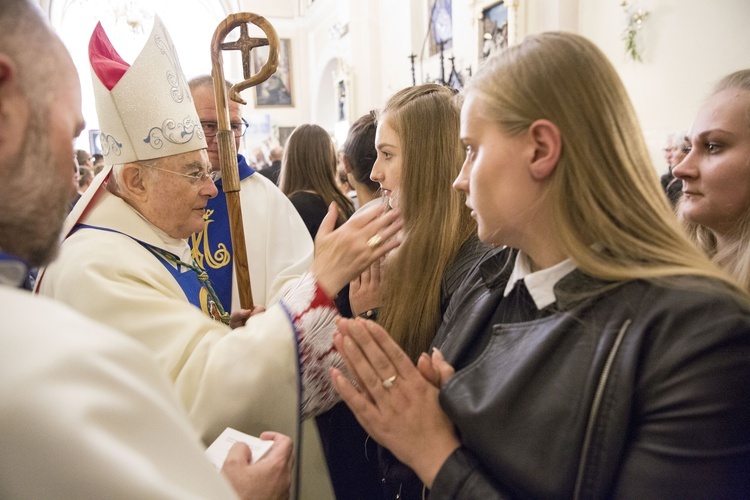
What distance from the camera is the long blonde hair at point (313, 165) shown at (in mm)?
3576

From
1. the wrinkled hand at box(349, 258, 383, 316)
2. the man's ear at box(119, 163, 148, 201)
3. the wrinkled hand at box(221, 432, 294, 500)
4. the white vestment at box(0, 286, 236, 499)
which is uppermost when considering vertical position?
the man's ear at box(119, 163, 148, 201)

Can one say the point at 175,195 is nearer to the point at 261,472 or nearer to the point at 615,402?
the point at 261,472

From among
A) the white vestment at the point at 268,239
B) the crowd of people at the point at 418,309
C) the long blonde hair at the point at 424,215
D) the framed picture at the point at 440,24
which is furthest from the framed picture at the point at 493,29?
the crowd of people at the point at 418,309

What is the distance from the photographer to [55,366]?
1.94 ft

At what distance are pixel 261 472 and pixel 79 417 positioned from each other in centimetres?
66

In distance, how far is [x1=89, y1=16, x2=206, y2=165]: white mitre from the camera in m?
1.90

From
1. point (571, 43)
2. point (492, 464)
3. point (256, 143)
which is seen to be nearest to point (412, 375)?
point (492, 464)

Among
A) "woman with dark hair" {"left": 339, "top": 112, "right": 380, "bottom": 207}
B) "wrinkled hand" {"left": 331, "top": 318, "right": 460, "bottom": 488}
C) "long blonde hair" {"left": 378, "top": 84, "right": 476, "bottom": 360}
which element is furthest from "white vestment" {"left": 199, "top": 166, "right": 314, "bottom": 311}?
"wrinkled hand" {"left": 331, "top": 318, "right": 460, "bottom": 488}

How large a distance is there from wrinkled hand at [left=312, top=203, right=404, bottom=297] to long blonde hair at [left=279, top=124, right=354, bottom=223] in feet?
6.46

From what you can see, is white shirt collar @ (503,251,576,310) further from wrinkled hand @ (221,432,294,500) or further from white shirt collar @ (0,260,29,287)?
white shirt collar @ (0,260,29,287)

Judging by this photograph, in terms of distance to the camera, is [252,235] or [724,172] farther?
[252,235]

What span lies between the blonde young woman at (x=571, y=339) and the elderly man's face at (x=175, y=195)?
96 cm

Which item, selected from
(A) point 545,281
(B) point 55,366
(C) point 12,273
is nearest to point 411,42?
(A) point 545,281

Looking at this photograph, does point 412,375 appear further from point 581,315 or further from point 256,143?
point 256,143
